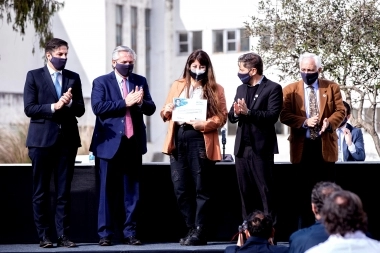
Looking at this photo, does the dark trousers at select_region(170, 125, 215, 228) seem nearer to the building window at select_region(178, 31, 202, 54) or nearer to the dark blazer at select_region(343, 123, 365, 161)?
the dark blazer at select_region(343, 123, 365, 161)

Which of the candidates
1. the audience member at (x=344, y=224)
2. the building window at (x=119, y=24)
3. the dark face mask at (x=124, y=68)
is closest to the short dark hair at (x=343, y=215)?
the audience member at (x=344, y=224)

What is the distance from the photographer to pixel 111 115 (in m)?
10.4

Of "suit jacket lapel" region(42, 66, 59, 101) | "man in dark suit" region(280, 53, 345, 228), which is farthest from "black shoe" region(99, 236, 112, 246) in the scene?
"man in dark suit" region(280, 53, 345, 228)

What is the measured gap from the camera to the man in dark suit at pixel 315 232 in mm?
6969

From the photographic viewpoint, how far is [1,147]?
35.5 meters

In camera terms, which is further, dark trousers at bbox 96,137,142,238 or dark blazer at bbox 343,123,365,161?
dark blazer at bbox 343,123,365,161

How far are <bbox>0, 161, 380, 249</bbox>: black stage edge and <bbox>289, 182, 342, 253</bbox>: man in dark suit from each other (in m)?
3.61

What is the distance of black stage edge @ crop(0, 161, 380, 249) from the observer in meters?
10.9

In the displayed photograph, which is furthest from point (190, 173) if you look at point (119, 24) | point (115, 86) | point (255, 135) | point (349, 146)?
point (119, 24)

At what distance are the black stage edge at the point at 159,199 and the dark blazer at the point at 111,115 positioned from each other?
1.83 feet

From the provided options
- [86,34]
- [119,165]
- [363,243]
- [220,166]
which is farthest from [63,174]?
[86,34]

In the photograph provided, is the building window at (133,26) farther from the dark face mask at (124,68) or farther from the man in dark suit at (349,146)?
the dark face mask at (124,68)

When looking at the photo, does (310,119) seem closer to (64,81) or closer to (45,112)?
(64,81)

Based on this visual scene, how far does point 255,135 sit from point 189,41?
33109mm
